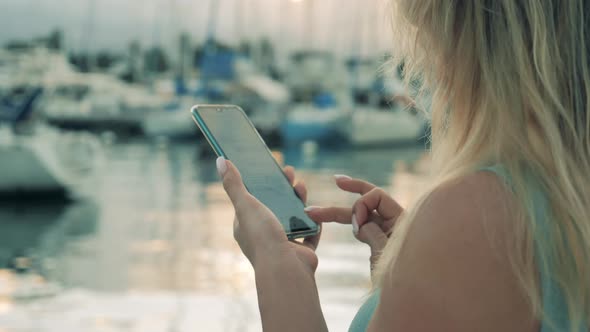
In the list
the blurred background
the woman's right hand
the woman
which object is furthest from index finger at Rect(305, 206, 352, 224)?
the woman

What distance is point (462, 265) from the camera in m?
0.78

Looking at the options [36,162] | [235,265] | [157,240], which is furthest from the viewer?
[36,162]

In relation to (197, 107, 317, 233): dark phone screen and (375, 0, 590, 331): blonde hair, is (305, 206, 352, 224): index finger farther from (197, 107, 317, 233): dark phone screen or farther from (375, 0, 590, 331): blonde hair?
(375, 0, 590, 331): blonde hair

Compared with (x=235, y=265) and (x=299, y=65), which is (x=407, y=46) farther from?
(x=299, y=65)

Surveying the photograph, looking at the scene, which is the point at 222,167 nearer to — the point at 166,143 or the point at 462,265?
the point at 462,265

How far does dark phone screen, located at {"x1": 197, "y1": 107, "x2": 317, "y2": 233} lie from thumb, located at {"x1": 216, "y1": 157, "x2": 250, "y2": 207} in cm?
19

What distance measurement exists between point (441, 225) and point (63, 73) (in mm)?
31500

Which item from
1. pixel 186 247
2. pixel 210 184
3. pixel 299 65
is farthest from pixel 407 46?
pixel 299 65

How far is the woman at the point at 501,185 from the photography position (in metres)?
0.79

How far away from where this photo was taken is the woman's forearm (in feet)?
3.56

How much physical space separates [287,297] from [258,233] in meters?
0.13

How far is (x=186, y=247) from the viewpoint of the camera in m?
7.22

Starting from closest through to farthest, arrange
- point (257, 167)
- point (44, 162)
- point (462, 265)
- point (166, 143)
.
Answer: point (462, 265), point (257, 167), point (44, 162), point (166, 143)

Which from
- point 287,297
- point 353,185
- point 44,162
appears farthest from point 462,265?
point 44,162
